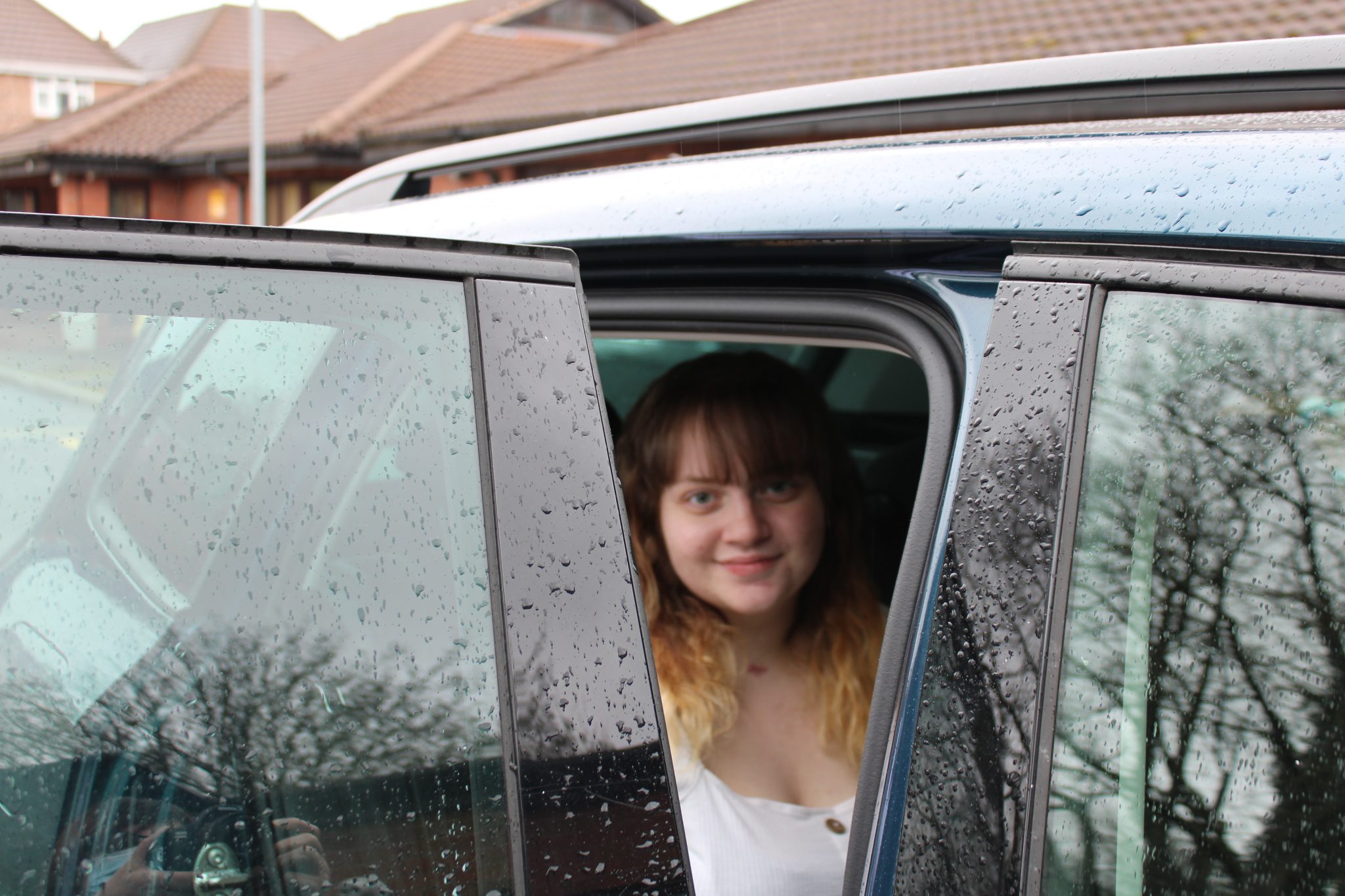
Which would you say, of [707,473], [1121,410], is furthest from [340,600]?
[707,473]

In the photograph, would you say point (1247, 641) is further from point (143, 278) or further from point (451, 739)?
point (143, 278)

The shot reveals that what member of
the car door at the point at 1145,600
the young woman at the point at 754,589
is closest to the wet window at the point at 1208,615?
the car door at the point at 1145,600

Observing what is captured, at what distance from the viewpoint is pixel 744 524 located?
1.97 metres

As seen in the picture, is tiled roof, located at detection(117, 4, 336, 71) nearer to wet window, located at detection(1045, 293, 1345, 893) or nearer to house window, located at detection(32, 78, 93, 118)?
house window, located at detection(32, 78, 93, 118)

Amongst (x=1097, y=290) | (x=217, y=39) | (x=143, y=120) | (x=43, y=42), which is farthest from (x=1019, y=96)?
(x=43, y=42)

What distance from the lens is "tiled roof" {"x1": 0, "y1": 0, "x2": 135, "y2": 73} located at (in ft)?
133

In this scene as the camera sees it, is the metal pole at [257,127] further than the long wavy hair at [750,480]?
A: Yes

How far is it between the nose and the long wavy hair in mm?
47

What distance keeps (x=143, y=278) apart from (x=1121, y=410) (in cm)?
77

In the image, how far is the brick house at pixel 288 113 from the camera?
21.9m

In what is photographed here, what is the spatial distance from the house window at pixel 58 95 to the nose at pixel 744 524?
149 ft

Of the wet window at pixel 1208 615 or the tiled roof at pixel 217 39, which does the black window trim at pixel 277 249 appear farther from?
the tiled roof at pixel 217 39

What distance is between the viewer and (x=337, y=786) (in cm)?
90

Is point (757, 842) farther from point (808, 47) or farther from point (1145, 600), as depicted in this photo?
point (808, 47)
